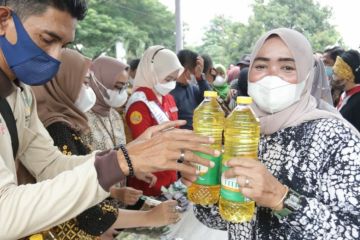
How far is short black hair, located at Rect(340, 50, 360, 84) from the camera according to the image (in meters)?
3.67

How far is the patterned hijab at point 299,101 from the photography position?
1277mm

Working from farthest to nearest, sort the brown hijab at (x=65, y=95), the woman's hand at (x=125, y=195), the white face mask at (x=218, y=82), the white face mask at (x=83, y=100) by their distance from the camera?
the white face mask at (x=218, y=82)
the white face mask at (x=83, y=100)
the woman's hand at (x=125, y=195)
the brown hijab at (x=65, y=95)

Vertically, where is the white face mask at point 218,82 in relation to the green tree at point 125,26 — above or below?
below

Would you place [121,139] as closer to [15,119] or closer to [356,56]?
[15,119]

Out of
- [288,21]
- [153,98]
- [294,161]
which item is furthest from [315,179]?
[288,21]

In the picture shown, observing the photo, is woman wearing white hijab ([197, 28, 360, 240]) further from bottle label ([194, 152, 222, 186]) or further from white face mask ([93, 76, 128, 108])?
white face mask ([93, 76, 128, 108])

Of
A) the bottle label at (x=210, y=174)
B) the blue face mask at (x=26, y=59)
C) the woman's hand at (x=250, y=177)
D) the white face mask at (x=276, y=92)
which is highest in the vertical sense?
the blue face mask at (x=26, y=59)

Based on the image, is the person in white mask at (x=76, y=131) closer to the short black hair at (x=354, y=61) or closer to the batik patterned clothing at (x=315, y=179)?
the batik patterned clothing at (x=315, y=179)

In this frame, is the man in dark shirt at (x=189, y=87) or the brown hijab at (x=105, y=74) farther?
the man in dark shirt at (x=189, y=87)

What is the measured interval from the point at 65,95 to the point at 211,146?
121 centimetres

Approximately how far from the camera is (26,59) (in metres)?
1.15

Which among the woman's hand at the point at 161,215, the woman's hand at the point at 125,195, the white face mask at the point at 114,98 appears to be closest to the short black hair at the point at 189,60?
the white face mask at the point at 114,98

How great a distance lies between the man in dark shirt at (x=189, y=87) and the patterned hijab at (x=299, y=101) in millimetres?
2727

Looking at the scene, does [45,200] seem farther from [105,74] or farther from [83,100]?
[105,74]
